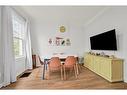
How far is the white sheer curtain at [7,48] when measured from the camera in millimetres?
3451

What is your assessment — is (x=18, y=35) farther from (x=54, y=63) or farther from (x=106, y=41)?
(x=106, y=41)

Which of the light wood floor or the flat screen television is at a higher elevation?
the flat screen television

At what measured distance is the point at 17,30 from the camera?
17.8 feet

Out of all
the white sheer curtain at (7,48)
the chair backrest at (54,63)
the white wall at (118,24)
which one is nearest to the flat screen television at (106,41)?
the white wall at (118,24)

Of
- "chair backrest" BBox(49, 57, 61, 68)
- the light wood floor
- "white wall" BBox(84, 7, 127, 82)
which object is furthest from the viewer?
"chair backrest" BBox(49, 57, 61, 68)

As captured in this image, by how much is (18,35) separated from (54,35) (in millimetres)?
2342

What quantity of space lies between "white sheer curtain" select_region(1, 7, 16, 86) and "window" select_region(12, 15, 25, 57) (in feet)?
4.53

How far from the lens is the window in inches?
203

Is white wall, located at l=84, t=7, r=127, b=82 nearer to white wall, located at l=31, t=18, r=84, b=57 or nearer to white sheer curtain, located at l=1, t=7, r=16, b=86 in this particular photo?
white wall, located at l=31, t=18, r=84, b=57

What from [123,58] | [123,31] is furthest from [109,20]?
[123,58]

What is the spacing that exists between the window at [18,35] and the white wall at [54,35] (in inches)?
51.3

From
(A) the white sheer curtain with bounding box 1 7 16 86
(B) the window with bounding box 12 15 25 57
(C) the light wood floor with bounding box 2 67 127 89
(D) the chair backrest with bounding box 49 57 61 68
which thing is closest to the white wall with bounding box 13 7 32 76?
(B) the window with bounding box 12 15 25 57

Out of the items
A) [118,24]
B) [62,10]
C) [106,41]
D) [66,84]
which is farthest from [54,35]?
[66,84]

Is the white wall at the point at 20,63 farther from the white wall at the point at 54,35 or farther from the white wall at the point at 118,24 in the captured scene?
the white wall at the point at 118,24
